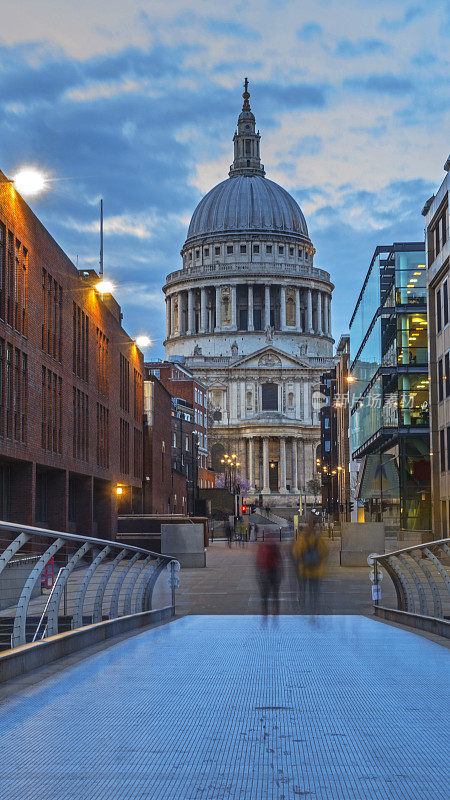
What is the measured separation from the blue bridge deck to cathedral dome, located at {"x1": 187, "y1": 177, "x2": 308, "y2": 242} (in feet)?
582

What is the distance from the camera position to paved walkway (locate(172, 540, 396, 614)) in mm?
25688

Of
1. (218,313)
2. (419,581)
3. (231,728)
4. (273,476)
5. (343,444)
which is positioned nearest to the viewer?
(231,728)

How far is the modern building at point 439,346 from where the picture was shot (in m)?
43.7

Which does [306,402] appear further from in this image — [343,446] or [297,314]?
[343,446]

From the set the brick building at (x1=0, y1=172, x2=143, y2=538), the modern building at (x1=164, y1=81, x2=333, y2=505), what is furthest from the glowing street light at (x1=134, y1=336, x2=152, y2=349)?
the modern building at (x1=164, y1=81, x2=333, y2=505)

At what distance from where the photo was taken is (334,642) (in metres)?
13.8

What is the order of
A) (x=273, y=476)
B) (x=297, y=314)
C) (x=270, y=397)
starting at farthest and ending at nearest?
(x=297, y=314)
(x=270, y=397)
(x=273, y=476)

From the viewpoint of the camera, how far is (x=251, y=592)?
3092cm

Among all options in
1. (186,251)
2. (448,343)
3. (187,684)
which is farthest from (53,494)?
(186,251)

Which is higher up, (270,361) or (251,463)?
(270,361)

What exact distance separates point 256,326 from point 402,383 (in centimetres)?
12956

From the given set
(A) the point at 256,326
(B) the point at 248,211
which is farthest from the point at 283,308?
(B) the point at 248,211

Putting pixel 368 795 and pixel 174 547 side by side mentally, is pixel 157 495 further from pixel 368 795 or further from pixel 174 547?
pixel 368 795

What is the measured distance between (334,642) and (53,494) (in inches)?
1040
